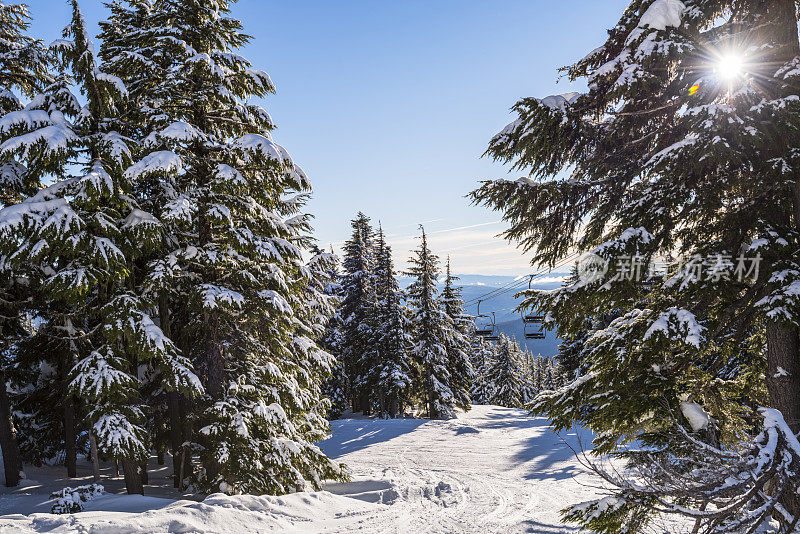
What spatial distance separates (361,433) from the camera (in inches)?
1051

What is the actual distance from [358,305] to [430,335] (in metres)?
6.66

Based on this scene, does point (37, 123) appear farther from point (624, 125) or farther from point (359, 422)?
point (359, 422)

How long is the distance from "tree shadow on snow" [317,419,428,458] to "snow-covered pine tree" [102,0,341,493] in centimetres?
1254

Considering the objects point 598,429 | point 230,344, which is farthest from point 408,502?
point 598,429

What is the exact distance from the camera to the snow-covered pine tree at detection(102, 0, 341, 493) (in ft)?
32.5

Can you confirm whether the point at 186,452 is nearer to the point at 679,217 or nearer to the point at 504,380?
the point at 679,217

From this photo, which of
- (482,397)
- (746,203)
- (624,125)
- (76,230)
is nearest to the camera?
(746,203)

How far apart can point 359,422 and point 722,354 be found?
83.7ft

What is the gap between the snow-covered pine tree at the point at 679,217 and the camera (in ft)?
16.0

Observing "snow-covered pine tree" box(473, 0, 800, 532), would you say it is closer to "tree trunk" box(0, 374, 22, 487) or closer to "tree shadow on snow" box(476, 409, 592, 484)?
"tree shadow on snow" box(476, 409, 592, 484)

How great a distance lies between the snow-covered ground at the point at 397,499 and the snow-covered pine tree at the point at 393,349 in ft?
14.5

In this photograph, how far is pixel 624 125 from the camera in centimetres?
643

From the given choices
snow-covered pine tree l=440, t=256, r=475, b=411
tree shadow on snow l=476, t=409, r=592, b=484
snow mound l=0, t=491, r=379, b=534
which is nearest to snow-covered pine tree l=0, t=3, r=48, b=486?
snow mound l=0, t=491, r=379, b=534

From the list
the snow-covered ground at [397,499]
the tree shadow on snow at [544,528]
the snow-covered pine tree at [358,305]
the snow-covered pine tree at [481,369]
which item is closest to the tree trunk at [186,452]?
the snow-covered ground at [397,499]
